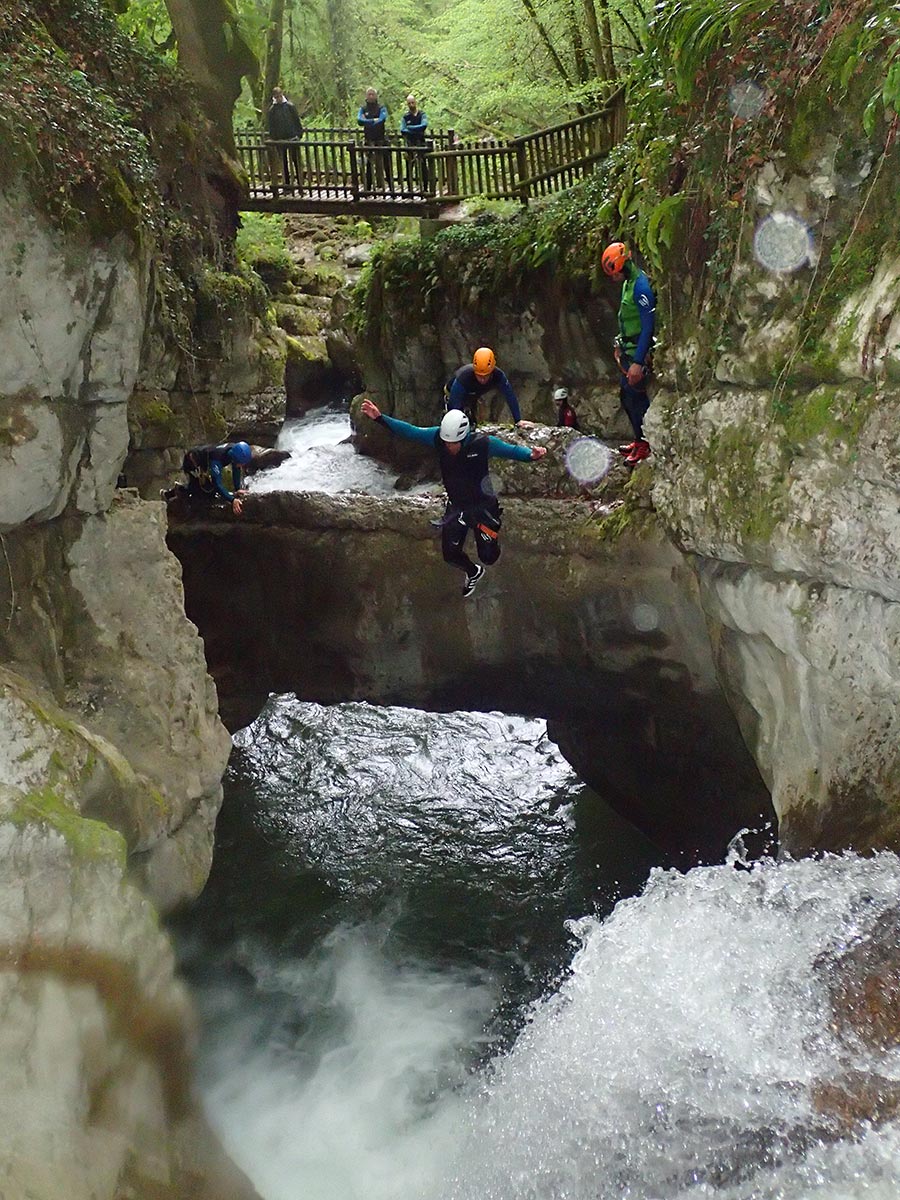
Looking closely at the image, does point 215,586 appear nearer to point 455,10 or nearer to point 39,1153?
point 39,1153

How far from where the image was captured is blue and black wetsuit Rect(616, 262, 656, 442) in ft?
27.2

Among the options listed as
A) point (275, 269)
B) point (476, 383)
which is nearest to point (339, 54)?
point (275, 269)

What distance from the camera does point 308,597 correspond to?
33.1 ft

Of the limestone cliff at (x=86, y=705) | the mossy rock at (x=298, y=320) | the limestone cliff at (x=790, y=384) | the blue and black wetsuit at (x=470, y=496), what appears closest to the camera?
the limestone cliff at (x=86, y=705)

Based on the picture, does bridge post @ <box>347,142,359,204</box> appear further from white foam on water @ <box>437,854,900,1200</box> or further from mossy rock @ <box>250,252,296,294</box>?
white foam on water @ <box>437,854,900,1200</box>

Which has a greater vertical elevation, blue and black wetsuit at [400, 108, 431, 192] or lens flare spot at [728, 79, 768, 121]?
blue and black wetsuit at [400, 108, 431, 192]

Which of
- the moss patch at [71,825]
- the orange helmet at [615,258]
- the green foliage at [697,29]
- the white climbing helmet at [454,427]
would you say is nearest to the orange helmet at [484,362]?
the white climbing helmet at [454,427]

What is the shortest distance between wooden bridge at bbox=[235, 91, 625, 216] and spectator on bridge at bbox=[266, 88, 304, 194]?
0.06ft

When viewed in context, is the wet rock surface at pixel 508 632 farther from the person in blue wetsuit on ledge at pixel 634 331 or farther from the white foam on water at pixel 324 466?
the white foam on water at pixel 324 466

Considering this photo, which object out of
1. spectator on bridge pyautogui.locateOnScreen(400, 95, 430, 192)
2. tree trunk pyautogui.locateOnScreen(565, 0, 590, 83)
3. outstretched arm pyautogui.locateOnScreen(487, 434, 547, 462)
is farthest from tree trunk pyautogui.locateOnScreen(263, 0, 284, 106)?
outstretched arm pyautogui.locateOnScreen(487, 434, 547, 462)


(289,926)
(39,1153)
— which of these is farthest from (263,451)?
(39,1153)

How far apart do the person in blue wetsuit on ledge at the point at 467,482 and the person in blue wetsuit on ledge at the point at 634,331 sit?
1259 mm

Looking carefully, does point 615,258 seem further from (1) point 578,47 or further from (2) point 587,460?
(1) point 578,47

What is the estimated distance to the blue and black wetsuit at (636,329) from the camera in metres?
8.30
